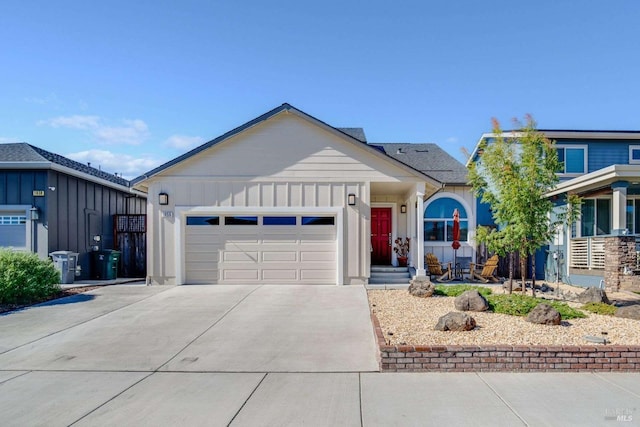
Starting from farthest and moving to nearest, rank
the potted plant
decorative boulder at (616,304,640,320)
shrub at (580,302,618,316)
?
1. the potted plant
2. shrub at (580,302,618,316)
3. decorative boulder at (616,304,640,320)

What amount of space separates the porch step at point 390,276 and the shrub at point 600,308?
5.07 m

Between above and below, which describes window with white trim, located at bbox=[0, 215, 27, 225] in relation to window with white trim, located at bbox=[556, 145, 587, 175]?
below

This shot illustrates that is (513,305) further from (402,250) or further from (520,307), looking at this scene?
(402,250)

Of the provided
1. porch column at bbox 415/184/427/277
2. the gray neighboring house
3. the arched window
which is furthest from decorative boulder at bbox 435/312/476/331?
the gray neighboring house

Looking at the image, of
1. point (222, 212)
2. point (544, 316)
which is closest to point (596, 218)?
point (544, 316)

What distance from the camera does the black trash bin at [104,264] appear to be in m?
14.0

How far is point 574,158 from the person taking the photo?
52.5ft

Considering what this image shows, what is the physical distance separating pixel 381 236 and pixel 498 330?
858 cm

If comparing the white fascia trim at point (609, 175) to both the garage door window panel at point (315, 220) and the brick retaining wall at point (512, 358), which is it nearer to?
the brick retaining wall at point (512, 358)

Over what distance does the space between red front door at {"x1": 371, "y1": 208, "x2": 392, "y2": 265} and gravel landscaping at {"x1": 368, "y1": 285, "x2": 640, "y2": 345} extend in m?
6.45

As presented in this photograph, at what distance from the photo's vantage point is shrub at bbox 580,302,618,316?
7.24 meters

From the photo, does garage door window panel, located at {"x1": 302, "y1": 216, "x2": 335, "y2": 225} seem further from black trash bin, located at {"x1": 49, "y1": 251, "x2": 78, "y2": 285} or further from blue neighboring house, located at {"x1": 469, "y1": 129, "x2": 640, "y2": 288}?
black trash bin, located at {"x1": 49, "y1": 251, "x2": 78, "y2": 285}

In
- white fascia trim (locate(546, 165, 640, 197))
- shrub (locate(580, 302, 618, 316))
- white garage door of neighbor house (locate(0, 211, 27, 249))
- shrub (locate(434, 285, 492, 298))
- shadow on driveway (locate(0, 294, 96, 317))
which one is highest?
white fascia trim (locate(546, 165, 640, 197))

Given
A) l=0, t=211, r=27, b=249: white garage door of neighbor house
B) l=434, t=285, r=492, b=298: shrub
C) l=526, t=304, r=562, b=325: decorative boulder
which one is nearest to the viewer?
l=526, t=304, r=562, b=325: decorative boulder
